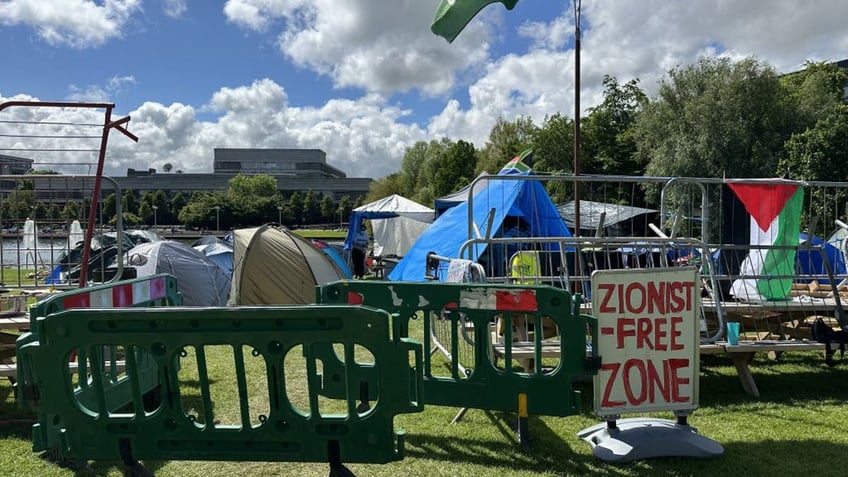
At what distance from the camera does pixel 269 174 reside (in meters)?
136

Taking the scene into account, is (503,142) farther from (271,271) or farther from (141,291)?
(141,291)

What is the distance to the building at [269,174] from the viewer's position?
113m

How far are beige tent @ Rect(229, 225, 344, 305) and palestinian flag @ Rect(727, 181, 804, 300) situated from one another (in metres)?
7.70

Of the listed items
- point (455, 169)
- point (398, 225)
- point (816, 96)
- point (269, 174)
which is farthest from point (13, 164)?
point (269, 174)

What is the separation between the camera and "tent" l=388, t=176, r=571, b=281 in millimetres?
12141

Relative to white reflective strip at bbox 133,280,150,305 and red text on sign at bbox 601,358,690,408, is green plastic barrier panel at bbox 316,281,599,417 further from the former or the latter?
white reflective strip at bbox 133,280,150,305

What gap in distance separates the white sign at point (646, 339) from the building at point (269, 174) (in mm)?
101380

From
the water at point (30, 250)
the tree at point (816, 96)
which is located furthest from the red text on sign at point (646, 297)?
the tree at point (816, 96)

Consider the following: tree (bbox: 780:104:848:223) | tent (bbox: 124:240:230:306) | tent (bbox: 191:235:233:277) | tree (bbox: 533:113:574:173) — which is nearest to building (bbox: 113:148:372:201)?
tree (bbox: 533:113:574:173)

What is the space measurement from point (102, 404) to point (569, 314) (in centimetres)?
300

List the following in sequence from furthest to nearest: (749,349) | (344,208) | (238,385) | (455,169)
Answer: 1. (344,208)
2. (455,169)
3. (749,349)
4. (238,385)

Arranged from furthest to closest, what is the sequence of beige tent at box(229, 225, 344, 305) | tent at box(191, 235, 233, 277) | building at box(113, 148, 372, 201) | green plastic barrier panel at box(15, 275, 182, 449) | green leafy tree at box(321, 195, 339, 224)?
building at box(113, 148, 372, 201) < green leafy tree at box(321, 195, 339, 224) < tent at box(191, 235, 233, 277) < beige tent at box(229, 225, 344, 305) < green plastic barrier panel at box(15, 275, 182, 449)

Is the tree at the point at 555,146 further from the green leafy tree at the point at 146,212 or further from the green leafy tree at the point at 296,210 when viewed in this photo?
the green leafy tree at the point at 296,210

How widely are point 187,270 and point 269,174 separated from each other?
424 feet
